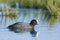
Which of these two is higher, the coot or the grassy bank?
A: the coot

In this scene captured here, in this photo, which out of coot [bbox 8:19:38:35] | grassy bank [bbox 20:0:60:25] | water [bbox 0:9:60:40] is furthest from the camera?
grassy bank [bbox 20:0:60:25]

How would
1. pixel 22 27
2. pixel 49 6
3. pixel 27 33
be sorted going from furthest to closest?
pixel 49 6 < pixel 22 27 < pixel 27 33

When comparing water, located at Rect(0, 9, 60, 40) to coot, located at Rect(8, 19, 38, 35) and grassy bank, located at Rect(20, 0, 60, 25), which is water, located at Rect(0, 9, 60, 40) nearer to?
coot, located at Rect(8, 19, 38, 35)

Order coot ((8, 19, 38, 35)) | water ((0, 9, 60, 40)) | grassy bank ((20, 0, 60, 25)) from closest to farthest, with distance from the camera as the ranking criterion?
1. water ((0, 9, 60, 40))
2. coot ((8, 19, 38, 35))
3. grassy bank ((20, 0, 60, 25))

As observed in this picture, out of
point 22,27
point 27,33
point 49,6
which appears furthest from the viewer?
point 49,6

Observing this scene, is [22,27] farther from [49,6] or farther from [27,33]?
[49,6]

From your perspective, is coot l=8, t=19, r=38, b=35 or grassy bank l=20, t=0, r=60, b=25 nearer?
coot l=8, t=19, r=38, b=35

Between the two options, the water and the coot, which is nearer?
the water

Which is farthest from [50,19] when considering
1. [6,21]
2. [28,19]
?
[6,21]

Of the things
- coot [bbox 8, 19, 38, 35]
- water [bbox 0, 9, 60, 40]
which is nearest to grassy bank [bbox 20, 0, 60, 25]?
water [bbox 0, 9, 60, 40]

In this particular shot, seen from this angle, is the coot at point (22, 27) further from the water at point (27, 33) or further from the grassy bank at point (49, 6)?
the grassy bank at point (49, 6)

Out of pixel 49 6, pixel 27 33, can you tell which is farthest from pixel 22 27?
pixel 49 6

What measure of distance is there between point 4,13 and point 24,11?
1.14m

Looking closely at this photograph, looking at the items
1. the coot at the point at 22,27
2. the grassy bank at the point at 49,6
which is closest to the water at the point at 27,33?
the coot at the point at 22,27
